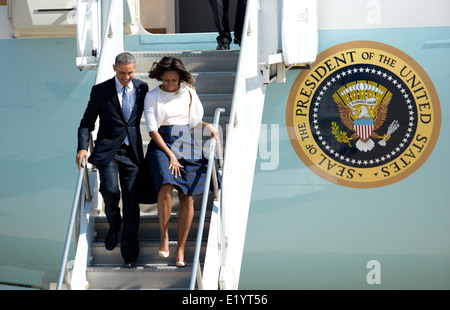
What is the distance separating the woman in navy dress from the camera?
3.98 m

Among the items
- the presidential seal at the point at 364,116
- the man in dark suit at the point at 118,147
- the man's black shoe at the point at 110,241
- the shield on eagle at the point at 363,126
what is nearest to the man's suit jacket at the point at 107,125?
the man in dark suit at the point at 118,147

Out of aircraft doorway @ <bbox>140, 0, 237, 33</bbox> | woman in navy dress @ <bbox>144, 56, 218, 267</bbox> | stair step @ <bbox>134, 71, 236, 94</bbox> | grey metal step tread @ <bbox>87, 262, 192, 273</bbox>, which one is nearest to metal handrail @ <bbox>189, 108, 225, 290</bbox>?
woman in navy dress @ <bbox>144, 56, 218, 267</bbox>

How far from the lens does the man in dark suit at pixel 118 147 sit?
408cm

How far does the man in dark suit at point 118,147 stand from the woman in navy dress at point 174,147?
14 centimetres

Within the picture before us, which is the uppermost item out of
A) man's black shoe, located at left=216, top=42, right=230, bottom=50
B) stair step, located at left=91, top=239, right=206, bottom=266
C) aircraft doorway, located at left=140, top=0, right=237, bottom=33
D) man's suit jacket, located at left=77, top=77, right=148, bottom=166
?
aircraft doorway, located at left=140, top=0, right=237, bottom=33

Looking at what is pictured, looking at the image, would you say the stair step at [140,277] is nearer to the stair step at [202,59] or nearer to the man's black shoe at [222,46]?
the stair step at [202,59]

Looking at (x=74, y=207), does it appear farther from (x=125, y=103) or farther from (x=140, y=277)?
(x=125, y=103)

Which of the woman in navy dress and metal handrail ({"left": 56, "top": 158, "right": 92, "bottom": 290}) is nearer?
metal handrail ({"left": 56, "top": 158, "right": 92, "bottom": 290})

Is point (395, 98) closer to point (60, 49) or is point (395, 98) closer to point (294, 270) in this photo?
point (294, 270)

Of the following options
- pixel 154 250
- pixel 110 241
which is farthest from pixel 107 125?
pixel 154 250

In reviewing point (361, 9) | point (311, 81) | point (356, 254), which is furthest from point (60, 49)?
point (356, 254)

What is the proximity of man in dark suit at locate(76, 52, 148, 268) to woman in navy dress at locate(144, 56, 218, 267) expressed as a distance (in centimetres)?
14

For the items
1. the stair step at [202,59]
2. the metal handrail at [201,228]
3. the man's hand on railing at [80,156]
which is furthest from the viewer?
the stair step at [202,59]

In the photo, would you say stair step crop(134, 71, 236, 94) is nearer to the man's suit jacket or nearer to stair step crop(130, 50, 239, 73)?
stair step crop(130, 50, 239, 73)
